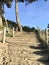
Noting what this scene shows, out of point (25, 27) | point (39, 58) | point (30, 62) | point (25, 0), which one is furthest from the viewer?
point (25, 27)

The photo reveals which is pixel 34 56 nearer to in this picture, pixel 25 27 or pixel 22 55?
pixel 22 55

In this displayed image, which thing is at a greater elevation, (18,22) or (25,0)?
(25,0)

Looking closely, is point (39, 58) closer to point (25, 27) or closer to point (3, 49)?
point (3, 49)

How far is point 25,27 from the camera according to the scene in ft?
179

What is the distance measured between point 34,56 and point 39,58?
0.56 meters

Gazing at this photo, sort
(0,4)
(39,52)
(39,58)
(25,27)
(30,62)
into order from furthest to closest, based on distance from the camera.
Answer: (25,27), (0,4), (39,52), (39,58), (30,62)

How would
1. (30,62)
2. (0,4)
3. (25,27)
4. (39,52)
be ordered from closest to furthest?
(30,62) → (39,52) → (0,4) → (25,27)

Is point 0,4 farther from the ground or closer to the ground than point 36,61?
farther from the ground

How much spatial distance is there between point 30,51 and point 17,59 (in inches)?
109

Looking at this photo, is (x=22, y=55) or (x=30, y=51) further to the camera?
(x=30, y=51)

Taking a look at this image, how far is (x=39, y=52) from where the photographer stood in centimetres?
1762

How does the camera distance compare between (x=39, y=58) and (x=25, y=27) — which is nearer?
(x=39, y=58)

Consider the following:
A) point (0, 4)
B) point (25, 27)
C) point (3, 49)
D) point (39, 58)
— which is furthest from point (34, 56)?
point (25, 27)

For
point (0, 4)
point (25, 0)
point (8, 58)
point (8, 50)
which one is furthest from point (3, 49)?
point (25, 0)
